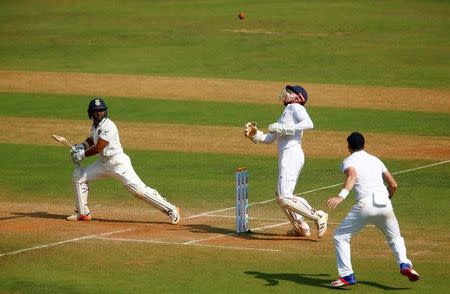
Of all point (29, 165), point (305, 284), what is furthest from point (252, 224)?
point (29, 165)

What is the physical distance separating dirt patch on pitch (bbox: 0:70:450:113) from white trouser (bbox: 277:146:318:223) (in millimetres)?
14200

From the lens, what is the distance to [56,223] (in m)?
19.4

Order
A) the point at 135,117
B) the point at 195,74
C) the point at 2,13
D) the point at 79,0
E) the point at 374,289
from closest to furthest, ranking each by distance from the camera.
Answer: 1. the point at 374,289
2. the point at 135,117
3. the point at 195,74
4. the point at 2,13
5. the point at 79,0

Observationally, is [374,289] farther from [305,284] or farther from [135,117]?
[135,117]

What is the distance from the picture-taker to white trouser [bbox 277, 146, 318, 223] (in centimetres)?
1786

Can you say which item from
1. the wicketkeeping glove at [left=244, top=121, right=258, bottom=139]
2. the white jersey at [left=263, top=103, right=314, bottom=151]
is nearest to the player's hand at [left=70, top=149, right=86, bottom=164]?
the wicketkeeping glove at [left=244, top=121, right=258, bottom=139]

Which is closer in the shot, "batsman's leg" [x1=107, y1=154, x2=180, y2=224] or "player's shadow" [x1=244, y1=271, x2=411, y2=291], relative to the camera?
"player's shadow" [x1=244, y1=271, x2=411, y2=291]

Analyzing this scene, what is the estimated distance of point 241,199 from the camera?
18.3m

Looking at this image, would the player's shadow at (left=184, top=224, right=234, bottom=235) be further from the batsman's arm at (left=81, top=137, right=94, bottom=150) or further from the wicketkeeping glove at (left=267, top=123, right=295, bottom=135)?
the batsman's arm at (left=81, top=137, right=94, bottom=150)

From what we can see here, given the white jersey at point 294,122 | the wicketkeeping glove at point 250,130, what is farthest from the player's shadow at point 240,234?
the wicketkeeping glove at point 250,130

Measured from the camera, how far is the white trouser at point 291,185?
17.9 m

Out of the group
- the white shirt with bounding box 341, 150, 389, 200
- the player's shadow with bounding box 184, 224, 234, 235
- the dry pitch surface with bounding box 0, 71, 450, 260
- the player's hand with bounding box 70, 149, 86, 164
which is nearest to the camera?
the white shirt with bounding box 341, 150, 389, 200

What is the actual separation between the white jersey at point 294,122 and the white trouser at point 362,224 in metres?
3.09

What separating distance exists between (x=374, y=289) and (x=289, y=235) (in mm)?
3498
